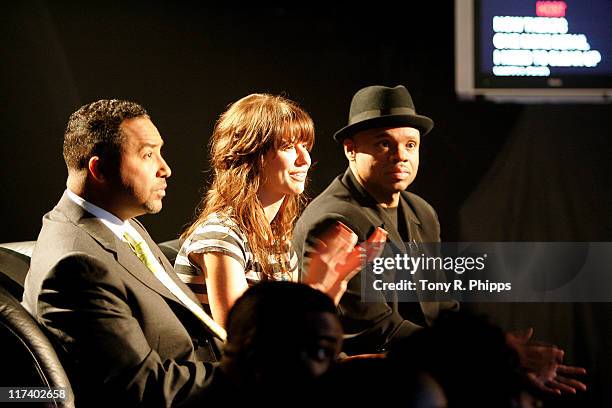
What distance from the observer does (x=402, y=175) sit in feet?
11.2

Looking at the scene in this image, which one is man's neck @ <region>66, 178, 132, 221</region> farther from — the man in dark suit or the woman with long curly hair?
the woman with long curly hair

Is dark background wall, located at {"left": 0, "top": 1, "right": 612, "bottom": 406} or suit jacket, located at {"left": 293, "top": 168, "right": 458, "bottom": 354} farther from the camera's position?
dark background wall, located at {"left": 0, "top": 1, "right": 612, "bottom": 406}

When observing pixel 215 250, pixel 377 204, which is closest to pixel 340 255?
pixel 377 204

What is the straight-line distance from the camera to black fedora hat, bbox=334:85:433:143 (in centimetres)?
338

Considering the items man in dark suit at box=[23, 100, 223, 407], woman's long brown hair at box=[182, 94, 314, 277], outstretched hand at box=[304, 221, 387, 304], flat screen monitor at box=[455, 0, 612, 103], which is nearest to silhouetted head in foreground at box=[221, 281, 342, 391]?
man in dark suit at box=[23, 100, 223, 407]

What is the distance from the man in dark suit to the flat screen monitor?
144 cm

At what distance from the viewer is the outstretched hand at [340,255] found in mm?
3268

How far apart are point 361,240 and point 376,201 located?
0.17 meters

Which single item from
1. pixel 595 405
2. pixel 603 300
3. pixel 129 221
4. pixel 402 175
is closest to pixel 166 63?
pixel 129 221

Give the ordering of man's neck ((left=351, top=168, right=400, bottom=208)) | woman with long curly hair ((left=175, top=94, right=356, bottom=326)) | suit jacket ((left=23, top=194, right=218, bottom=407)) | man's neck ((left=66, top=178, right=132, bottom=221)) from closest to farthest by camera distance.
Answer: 1. suit jacket ((left=23, top=194, right=218, bottom=407))
2. man's neck ((left=66, top=178, right=132, bottom=221))
3. woman with long curly hair ((left=175, top=94, right=356, bottom=326))
4. man's neck ((left=351, top=168, right=400, bottom=208))

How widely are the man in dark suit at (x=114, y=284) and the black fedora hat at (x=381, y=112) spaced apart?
0.90 meters

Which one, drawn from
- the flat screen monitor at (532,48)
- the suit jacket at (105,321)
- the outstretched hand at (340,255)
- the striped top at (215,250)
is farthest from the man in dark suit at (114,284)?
the flat screen monitor at (532,48)

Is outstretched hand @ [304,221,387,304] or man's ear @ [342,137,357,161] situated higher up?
man's ear @ [342,137,357,161]

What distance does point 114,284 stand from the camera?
2467mm
